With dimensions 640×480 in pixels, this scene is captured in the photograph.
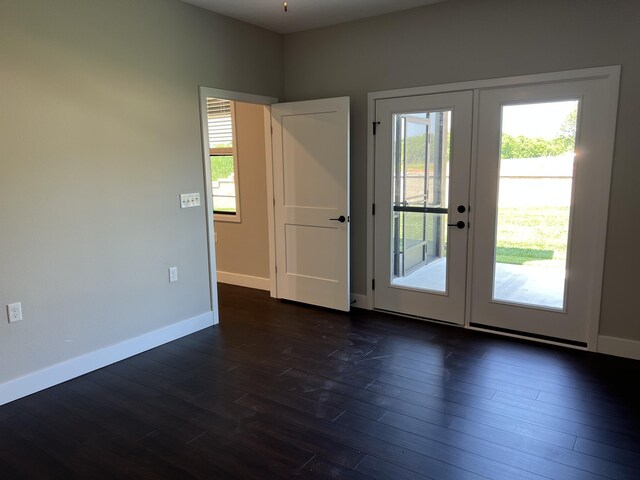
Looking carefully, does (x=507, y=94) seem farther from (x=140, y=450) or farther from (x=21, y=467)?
(x=21, y=467)

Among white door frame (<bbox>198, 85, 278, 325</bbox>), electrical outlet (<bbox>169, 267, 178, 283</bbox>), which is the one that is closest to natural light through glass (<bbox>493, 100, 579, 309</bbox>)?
white door frame (<bbox>198, 85, 278, 325</bbox>)

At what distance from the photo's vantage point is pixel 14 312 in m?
2.87

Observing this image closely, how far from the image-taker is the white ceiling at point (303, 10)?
12.3ft

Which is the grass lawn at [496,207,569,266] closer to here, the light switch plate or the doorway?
the doorway

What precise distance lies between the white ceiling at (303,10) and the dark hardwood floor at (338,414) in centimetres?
286

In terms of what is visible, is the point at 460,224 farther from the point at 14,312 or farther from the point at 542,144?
the point at 14,312

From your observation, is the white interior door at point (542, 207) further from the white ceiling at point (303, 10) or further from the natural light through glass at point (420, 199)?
the white ceiling at point (303, 10)

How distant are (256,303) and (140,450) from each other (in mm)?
2562

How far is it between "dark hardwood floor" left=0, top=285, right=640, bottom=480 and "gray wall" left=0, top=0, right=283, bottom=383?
1.42ft

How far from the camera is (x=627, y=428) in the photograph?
2.51 meters

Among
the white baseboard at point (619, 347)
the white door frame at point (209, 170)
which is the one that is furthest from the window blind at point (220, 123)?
the white baseboard at point (619, 347)

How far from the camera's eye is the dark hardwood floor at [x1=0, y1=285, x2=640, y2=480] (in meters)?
2.24

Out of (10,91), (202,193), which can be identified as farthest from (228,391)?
(10,91)

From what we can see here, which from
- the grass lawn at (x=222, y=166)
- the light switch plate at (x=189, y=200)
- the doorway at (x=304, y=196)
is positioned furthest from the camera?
the grass lawn at (x=222, y=166)
